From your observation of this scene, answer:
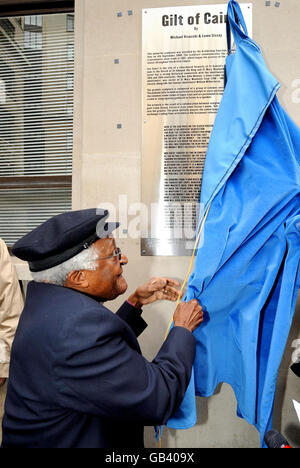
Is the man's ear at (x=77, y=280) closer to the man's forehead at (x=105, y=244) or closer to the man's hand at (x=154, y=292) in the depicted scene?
the man's forehead at (x=105, y=244)

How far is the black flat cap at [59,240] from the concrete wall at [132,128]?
617mm

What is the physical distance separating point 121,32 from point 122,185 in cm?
67

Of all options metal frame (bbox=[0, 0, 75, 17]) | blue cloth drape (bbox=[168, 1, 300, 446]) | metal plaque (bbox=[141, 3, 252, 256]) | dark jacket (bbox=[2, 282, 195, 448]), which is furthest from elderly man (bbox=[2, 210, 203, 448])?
metal frame (bbox=[0, 0, 75, 17])

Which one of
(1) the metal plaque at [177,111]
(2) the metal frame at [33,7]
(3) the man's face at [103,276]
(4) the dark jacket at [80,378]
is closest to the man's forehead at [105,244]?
(3) the man's face at [103,276]

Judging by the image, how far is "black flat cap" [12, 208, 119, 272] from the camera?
0.77 metres

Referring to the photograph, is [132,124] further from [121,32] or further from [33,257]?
[33,257]

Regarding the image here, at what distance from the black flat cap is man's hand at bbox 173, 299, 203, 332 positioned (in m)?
0.32

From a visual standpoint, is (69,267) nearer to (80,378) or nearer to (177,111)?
(80,378)

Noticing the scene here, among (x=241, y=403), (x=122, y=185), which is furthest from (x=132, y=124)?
(x=241, y=403)

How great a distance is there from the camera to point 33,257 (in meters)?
0.78

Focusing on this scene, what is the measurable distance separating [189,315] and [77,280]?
324 mm

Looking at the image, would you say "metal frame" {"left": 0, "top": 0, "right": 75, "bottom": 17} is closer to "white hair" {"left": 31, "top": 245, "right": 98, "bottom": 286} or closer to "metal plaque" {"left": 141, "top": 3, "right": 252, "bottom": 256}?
"metal plaque" {"left": 141, "top": 3, "right": 252, "bottom": 256}

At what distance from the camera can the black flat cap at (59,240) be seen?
2.51 feet

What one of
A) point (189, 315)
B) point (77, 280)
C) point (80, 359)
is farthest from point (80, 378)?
point (189, 315)
